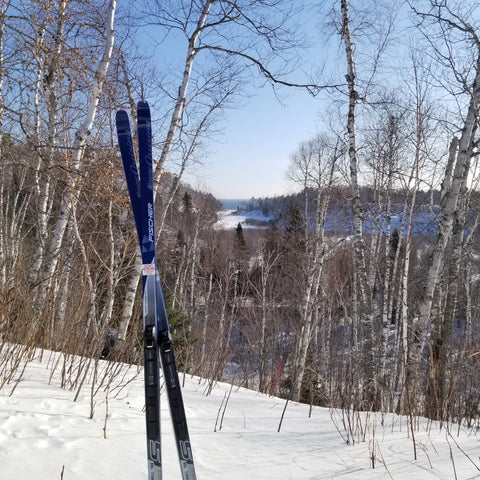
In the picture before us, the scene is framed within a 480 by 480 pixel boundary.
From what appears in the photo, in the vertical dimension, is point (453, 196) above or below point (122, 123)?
above

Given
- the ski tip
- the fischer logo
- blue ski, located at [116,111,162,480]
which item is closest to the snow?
blue ski, located at [116,111,162,480]

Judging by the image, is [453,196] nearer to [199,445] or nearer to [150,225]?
[199,445]

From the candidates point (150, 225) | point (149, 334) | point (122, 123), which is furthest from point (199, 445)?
point (122, 123)

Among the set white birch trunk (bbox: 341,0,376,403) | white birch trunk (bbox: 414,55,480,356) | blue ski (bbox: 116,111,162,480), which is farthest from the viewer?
white birch trunk (bbox: 341,0,376,403)

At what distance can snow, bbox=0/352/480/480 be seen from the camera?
4.78ft

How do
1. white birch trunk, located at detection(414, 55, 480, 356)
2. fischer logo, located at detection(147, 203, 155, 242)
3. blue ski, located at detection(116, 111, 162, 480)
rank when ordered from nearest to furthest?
blue ski, located at detection(116, 111, 162, 480) → fischer logo, located at detection(147, 203, 155, 242) → white birch trunk, located at detection(414, 55, 480, 356)

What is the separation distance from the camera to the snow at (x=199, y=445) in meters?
1.46

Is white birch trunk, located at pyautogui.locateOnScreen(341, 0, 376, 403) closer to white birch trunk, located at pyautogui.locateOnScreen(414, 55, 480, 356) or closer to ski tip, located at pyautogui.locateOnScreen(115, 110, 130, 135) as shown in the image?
white birch trunk, located at pyautogui.locateOnScreen(414, 55, 480, 356)

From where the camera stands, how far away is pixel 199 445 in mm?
1827

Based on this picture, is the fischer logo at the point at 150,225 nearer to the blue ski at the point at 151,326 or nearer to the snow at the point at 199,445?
the blue ski at the point at 151,326

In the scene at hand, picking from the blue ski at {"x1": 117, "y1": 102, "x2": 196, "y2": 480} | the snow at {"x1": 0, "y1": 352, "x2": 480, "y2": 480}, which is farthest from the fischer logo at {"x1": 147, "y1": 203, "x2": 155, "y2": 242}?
the snow at {"x1": 0, "y1": 352, "x2": 480, "y2": 480}

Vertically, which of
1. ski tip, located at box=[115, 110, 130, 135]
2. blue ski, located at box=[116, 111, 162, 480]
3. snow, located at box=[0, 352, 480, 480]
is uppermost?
ski tip, located at box=[115, 110, 130, 135]

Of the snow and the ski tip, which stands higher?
the ski tip

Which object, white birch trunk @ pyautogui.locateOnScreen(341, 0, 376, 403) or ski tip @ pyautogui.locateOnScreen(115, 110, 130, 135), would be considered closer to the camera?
ski tip @ pyautogui.locateOnScreen(115, 110, 130, 135)
